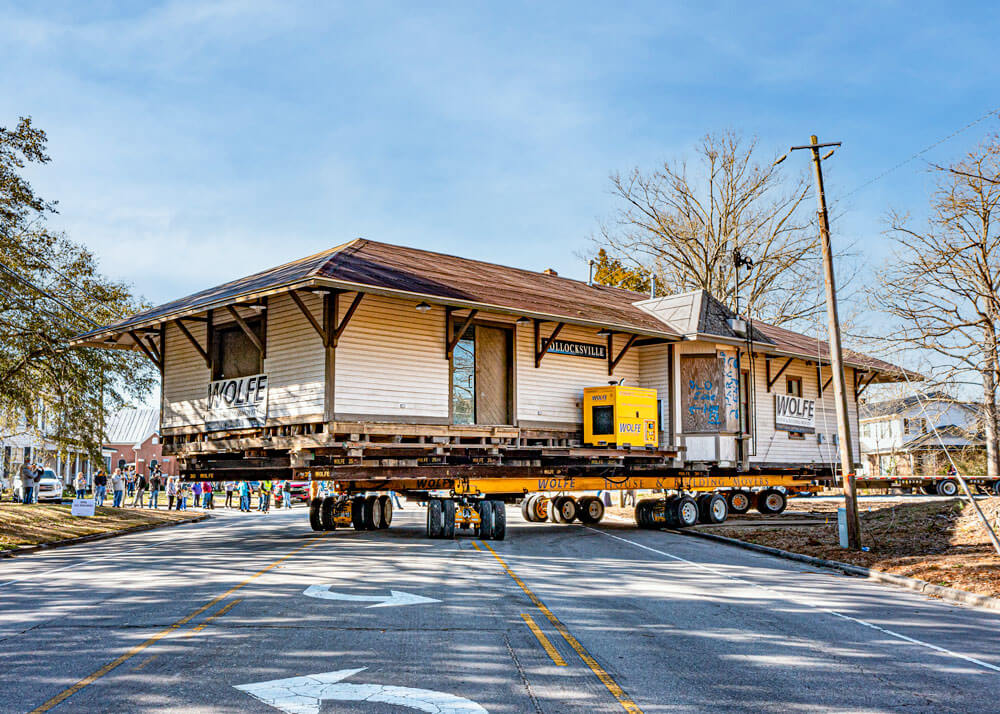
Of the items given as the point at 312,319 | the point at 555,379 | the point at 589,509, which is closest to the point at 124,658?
the point at 312,319

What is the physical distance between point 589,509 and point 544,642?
68.3ft

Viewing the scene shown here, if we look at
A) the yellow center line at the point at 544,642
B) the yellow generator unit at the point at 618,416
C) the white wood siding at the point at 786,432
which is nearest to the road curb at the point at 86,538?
the yellow generator unit at the point at 618,416

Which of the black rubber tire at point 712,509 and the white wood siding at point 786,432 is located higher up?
the white wood siding at point 786,432

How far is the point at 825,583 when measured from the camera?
588 inches

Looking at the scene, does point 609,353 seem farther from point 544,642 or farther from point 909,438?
point 909,438

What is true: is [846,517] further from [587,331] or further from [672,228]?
[672,228]

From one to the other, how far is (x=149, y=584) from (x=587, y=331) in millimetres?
14662

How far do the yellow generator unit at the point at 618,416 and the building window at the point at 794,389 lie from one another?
31.1 feet

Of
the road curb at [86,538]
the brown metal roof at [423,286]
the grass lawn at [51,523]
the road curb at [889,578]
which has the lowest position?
the road curb at [889,578]

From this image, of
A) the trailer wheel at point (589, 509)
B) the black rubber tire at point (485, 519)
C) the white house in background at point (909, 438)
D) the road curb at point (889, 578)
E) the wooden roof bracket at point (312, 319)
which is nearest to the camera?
the road curb at point (889, 578)

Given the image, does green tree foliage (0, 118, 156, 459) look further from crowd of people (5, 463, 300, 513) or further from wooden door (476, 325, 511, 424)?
wooden door (476, 325, 511, 424)

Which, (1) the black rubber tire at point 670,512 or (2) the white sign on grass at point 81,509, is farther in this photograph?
(2) the white sign on grass at point 81,509

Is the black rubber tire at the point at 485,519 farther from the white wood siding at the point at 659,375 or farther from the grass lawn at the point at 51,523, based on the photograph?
the grass lawn at the point at 51,523

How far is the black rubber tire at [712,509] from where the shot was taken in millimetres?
27531
